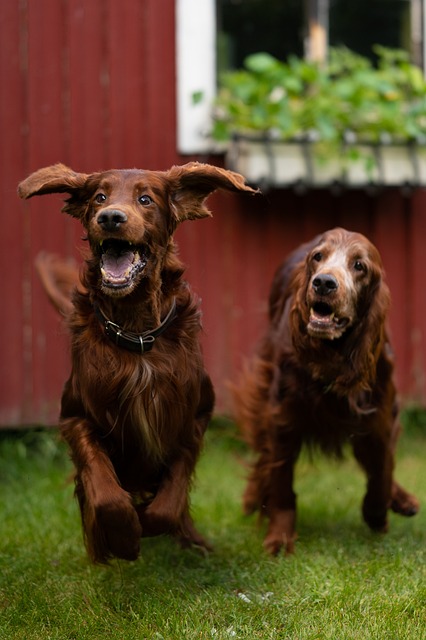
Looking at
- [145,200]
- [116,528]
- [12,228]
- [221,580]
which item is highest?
[145,200]

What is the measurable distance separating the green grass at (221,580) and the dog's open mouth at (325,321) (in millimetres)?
791

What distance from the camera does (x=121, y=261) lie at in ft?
9.77

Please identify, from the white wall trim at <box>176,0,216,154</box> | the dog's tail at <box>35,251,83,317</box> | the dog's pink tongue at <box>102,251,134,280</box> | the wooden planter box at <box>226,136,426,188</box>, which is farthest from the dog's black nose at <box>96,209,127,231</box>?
the white wall trim at <box>176,0,216,154</box>

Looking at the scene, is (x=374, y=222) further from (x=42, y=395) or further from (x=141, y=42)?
(x=42, y=395)

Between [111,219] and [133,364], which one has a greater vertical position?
[111,219]

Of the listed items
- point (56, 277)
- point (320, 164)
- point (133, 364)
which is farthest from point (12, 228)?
point (133, 364)

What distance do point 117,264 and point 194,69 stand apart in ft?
9.23

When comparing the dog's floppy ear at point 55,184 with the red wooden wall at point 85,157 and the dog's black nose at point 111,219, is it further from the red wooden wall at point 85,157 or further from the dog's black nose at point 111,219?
the red wooden wall at point 85,157

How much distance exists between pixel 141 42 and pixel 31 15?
60 centimetres

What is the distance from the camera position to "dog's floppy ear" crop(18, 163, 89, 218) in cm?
306

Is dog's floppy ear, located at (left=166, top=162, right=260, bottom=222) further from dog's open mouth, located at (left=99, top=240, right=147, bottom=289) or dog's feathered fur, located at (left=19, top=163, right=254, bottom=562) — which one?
dog's open mouth, located at (left=99, top=240, right=147, bottom=289)

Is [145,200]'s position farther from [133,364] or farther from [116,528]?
[116,528]

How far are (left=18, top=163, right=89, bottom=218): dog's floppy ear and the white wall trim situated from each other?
7.97ft

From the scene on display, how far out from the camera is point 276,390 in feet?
12.6
